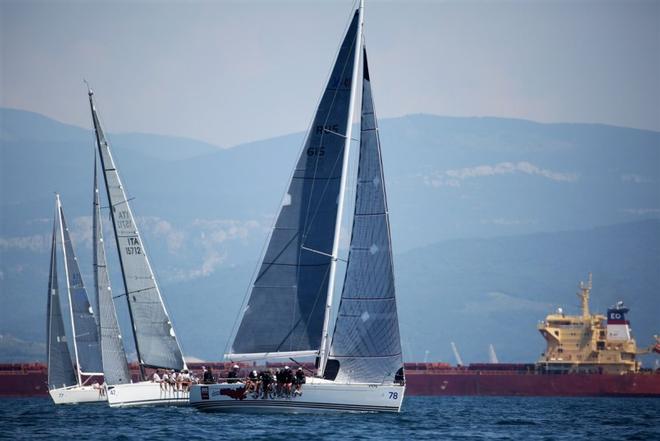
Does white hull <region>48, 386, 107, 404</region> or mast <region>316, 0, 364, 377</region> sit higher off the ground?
mast <region>316, 0, 364, 377</region>

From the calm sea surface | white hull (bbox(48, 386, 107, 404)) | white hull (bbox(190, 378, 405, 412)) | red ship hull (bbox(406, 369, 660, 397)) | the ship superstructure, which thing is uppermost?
the ship superstructure

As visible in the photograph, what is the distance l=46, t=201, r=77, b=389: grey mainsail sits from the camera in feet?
196

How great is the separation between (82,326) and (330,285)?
20.9 metres

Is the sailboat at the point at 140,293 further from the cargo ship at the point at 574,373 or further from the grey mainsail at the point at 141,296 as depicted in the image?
the cargo ship at the point at 574,373

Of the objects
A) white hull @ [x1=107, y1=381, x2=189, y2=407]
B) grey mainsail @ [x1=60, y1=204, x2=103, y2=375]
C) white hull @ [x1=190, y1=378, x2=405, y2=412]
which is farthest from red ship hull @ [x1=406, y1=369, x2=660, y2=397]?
white hull @ [x1=190, y1=378, x2=405, y2=412]

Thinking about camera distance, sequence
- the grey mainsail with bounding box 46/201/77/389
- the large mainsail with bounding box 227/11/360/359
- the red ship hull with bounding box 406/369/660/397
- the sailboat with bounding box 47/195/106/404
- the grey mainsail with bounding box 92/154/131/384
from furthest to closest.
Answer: the red ship hull with bounding box 406/369/660/397 < the sailboat with bounding box 47/195/106/404 < the grey mainsail with bounding box 46/201/77/389 < the grey mainsail with bounding box 92/154/131/384 < the large mainsail with bounding box 227/11/360/359

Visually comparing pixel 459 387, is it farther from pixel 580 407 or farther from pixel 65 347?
pixel 65 347

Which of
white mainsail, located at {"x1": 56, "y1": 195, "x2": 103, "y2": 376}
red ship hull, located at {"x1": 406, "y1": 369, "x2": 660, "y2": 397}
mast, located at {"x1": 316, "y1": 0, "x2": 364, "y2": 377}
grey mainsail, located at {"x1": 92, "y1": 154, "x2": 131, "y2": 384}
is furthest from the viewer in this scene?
red ship hull, located at {"x1": 406, "y1": 369, "x2": 660, "y2": 397}

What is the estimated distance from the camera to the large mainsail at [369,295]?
4238cm

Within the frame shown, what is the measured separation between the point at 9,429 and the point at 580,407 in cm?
3296

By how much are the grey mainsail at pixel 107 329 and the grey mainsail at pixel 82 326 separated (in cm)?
513

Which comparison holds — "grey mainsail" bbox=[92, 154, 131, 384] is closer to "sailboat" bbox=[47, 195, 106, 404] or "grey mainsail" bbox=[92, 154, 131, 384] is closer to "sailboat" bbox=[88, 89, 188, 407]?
"sailboat" bbox=[88, 89, 188, 407]

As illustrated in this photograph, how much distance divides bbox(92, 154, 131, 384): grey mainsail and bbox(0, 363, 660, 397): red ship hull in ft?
88.3

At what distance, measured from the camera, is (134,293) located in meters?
51.8
